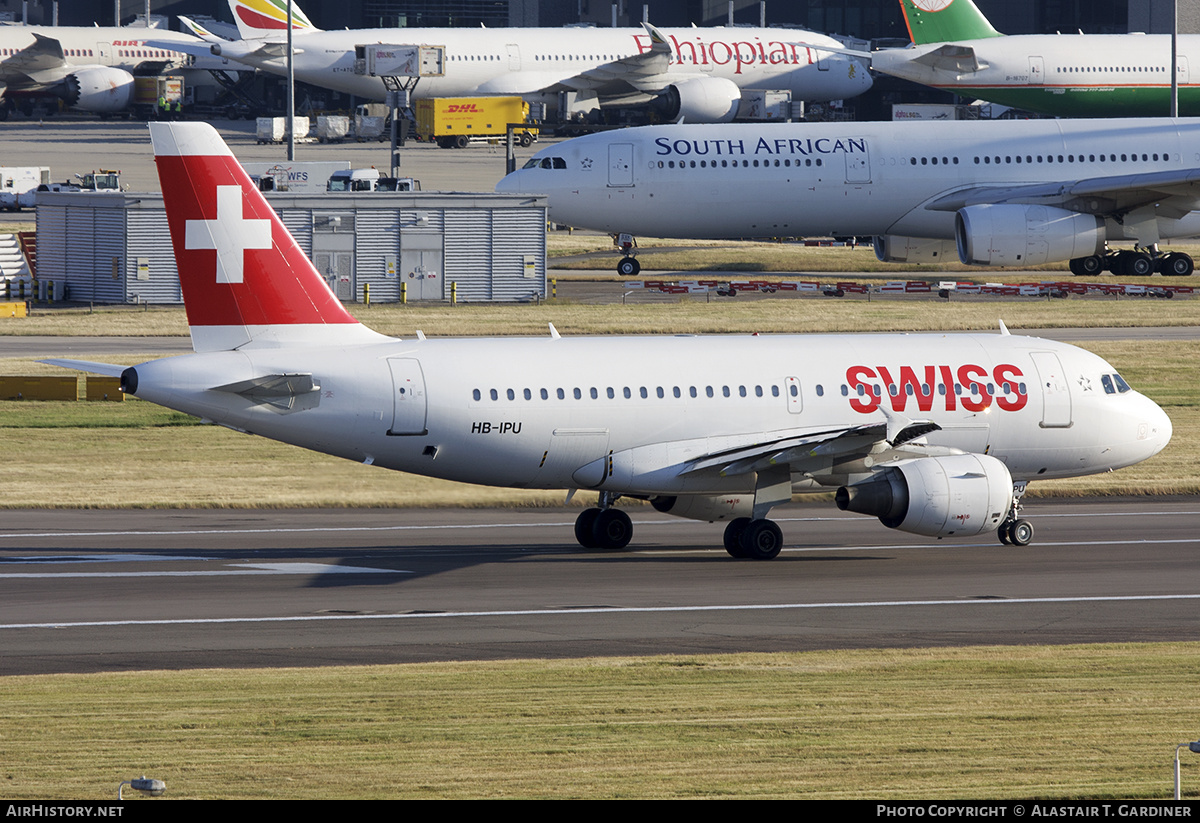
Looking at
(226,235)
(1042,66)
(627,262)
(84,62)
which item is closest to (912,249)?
(627,262)

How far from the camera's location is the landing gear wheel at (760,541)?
31.5 m

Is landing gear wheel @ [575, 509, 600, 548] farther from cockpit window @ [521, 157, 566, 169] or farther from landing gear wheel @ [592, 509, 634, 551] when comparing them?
cockpit window @ [521, 157, 566, 169]

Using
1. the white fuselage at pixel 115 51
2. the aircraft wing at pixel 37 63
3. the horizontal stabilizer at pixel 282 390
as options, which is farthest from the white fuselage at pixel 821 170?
the aircraft wing at pixel 37 63

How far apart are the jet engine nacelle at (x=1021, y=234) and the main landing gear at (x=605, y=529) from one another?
42.5 meters

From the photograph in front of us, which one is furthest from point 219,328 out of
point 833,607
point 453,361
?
point 833,607

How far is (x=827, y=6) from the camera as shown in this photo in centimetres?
17262

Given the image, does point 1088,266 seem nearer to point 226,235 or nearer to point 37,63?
point 226,235

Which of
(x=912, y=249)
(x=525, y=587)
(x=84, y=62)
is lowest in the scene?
(x=525, y=587)

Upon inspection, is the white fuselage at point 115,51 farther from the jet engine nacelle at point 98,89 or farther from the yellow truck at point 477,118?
the yellow truck at point 477,118

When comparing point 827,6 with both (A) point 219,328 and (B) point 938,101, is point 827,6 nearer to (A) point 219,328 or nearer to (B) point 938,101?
(B) point 938,101

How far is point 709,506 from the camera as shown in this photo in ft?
106

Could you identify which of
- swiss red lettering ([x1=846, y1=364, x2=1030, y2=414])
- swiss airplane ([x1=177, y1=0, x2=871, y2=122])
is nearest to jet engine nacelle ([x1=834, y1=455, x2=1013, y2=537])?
swiss red lettering ([x1=846, y1=364, x2=1030, y2=414])

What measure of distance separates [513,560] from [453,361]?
4071 mm

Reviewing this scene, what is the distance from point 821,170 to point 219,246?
158 feet
